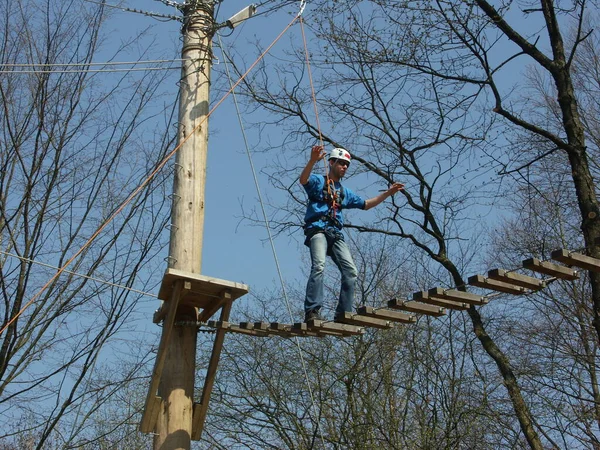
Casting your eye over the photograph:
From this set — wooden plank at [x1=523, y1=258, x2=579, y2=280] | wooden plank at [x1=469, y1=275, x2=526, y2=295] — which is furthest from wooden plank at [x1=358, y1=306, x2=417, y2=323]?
wooden plank at [x1=523, y1=258, x2=579, y2=280]

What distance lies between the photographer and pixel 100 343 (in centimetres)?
854

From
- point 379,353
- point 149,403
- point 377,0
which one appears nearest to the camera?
point 149,403

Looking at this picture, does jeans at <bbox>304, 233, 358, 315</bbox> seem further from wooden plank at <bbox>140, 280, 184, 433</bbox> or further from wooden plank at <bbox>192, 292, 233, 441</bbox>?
wooden plank at <bbox>140, 280, 184, 433</bbox>

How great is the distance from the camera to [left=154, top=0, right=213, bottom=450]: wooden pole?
16.4 feet

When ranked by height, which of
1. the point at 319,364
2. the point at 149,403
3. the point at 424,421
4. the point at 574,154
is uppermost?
the point at 574,154

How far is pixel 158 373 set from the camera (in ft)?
16.3

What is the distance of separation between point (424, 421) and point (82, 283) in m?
5.15

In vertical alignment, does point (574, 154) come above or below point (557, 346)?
above

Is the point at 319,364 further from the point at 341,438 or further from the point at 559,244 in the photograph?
the point at 559,244

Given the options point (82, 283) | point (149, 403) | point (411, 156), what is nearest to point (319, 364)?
point (411, 156)

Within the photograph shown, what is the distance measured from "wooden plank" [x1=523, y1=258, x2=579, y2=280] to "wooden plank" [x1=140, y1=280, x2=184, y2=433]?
7.03 feet

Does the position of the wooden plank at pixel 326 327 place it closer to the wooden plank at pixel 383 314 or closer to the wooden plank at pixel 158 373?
the wooden plank at pixel 383 314

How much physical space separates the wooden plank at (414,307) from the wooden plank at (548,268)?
2.61 ft

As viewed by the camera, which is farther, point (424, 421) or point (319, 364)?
point (319, 364)
